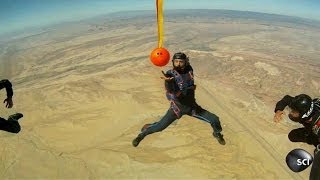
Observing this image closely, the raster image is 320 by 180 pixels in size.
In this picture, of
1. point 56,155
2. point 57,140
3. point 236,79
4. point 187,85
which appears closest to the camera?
point 187,85

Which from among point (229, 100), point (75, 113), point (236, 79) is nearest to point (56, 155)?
point (75, 113)

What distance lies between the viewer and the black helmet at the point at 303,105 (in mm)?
4754

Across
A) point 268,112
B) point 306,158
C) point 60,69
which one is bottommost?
point 60,69

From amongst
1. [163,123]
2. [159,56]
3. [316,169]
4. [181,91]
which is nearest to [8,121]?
[163,123]

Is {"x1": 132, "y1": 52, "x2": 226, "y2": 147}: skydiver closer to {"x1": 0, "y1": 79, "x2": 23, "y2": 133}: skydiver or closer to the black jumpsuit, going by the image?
the black jumpsuit

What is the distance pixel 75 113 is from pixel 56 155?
425 cm

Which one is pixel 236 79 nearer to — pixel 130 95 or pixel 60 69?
pixel 130 95

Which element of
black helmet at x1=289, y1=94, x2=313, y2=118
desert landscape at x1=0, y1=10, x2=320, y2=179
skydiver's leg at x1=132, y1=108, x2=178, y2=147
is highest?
black helmet at x1=289, y1=94, x2=313, y2=118

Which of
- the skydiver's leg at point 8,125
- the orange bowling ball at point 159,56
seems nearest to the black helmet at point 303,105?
the orange bowling ball at point 159,56

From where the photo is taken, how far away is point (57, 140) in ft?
44.7

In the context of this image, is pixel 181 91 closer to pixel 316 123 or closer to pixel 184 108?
pixel 184 108

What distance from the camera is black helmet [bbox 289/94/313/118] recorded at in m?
4.75

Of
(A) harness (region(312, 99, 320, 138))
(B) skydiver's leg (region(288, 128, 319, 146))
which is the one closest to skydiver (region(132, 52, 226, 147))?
(B) skydiver's leg (region(288, 128, 319, 146))

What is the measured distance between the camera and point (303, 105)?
4.75 metres
